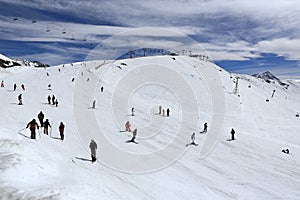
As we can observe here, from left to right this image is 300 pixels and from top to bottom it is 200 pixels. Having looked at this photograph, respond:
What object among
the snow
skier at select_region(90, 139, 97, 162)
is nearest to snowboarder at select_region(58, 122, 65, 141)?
the snow

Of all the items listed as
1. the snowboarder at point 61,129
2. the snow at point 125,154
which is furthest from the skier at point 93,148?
the snowboarder at point 61,129

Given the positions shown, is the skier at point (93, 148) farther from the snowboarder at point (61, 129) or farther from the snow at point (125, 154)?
the snowboarder at point (61, 129)

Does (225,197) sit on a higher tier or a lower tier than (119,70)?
lower

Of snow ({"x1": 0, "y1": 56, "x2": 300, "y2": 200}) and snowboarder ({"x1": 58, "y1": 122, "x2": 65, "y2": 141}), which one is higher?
snowboarder ({"x1": 58, "y1": 122, "x2": 65, "y2": 141})

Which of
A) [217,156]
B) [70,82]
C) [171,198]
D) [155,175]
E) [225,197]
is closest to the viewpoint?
[171,198]

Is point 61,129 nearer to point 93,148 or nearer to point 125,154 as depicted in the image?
point 93,148

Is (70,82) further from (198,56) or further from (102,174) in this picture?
(198,56)

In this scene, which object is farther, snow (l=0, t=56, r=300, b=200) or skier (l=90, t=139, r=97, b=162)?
skier (l=90, t=139, r=97, b=162)

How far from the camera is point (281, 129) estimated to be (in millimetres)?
45031

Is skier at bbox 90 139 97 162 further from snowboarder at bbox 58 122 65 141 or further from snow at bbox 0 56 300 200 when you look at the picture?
snowboarder at bbox 58 122 65 141

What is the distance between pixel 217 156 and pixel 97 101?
21.6 meters

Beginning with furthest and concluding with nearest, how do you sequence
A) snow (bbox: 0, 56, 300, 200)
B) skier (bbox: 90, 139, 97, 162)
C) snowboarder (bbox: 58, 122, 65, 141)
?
snowboarder (bbox: 58, 122, 65, 141), skier (bbox: 90, 139, 97, 162), snow (bbox: 0, 56, 300, 200)

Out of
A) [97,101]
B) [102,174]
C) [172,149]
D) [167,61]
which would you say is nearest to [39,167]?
[102,174]

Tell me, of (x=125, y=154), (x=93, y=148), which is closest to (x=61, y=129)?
(x=93, y=148)
